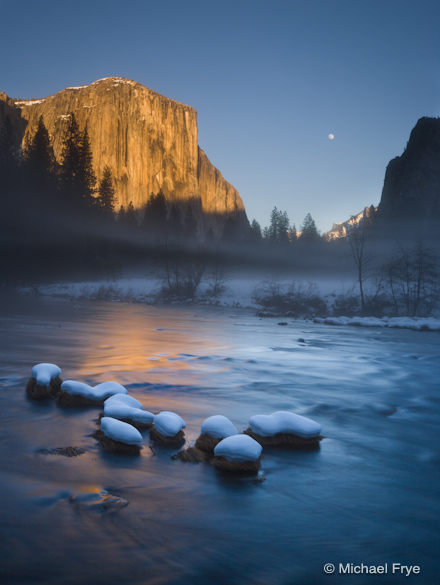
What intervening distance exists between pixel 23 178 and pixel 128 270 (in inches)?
730

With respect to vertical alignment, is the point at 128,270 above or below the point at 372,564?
above

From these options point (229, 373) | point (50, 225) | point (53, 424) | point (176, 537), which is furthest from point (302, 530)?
point (50, 225)

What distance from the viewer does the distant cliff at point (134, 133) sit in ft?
405

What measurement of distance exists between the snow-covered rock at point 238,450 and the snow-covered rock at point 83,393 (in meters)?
2.33

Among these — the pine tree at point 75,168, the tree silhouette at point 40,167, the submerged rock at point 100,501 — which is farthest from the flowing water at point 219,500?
the pine tree at point 75,168

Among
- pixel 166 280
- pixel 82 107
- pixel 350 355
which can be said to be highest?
pixel 82 107

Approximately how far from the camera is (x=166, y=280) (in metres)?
40.7

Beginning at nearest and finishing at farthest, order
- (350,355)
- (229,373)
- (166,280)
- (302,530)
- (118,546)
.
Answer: (118,546) → (302,530) → (229,373) → (350,355) → (166,280)

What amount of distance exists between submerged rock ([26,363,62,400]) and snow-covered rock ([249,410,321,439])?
307cm

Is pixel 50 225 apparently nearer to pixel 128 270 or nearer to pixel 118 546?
pixel 128 270

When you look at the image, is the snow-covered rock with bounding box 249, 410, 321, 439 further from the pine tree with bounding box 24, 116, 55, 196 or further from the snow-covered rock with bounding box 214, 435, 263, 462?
the pine tree with bounding box 24, 116, 55, 196

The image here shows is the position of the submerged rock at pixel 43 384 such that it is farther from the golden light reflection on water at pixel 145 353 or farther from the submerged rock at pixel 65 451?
the submerged rock at pixel 65 451

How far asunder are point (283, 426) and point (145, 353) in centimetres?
746

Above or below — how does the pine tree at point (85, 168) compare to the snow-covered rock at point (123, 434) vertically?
above
